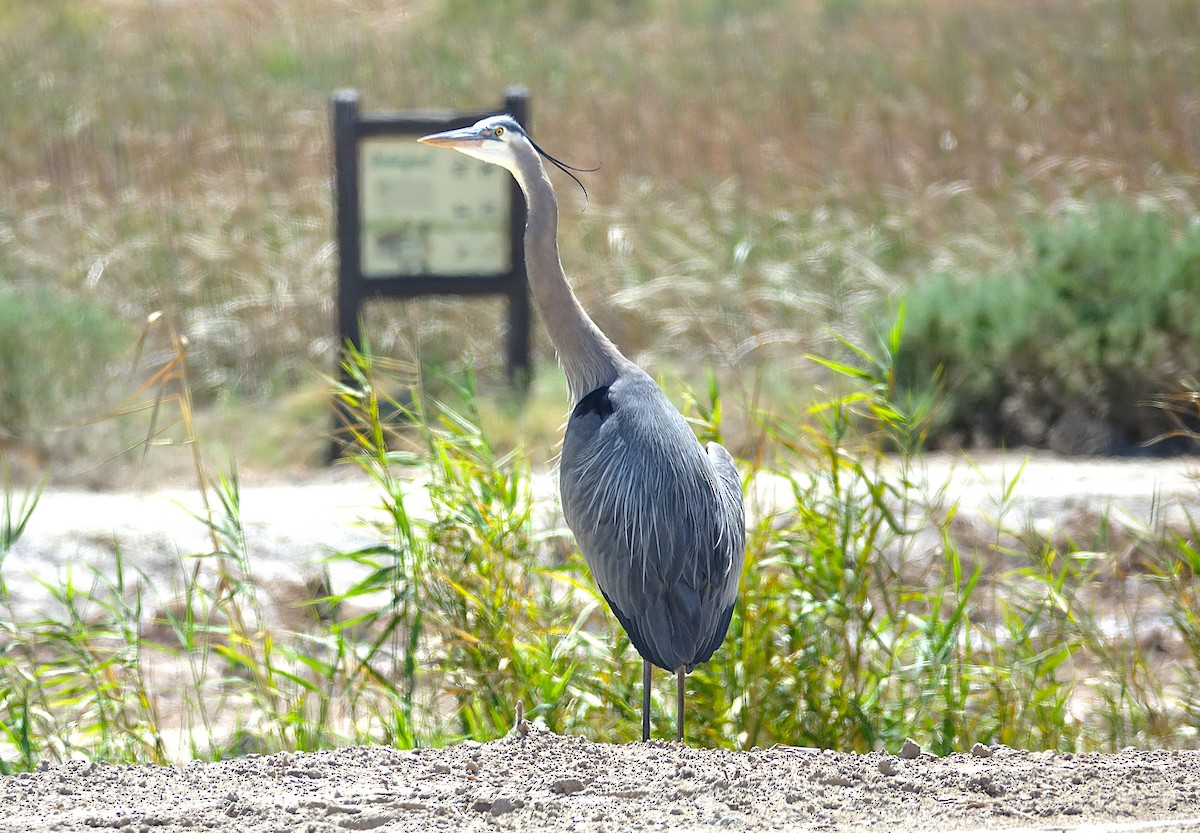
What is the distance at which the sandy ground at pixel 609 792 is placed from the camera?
269 centimetres

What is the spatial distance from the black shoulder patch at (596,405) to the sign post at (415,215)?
4.04 meters

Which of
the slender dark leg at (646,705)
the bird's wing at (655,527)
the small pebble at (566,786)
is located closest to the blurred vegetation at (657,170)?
the bird's wing at (655,527)

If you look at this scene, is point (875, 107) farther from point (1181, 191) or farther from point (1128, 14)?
point (1128, 14)

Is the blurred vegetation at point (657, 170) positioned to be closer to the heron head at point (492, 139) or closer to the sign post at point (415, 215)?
the sign post at point (415, 215)

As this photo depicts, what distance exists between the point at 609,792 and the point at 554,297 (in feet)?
5.09

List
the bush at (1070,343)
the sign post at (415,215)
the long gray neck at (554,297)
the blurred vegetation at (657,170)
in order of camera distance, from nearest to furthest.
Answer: the long gray neck at (554,297) < the bush at (1070,343) < the sign post at (415,215) < the blurred vegetation at (657,170)

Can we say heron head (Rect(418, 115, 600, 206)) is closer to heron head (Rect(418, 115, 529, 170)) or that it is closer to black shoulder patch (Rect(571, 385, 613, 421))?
heron head (Rect(418, 115, 529, 170))

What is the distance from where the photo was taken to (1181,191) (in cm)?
970

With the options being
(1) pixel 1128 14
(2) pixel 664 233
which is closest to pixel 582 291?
(2) pixel 664 233

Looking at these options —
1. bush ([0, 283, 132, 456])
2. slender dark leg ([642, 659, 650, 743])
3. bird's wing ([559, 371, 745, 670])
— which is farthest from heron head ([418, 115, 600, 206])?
bush ([0, 283, 132, 456])

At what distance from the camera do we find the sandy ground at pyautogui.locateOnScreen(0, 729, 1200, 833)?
269 cm

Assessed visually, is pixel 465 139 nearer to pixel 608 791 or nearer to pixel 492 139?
pixel 492 139

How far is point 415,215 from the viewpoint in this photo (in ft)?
25.4

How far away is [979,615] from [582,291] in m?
4.26
